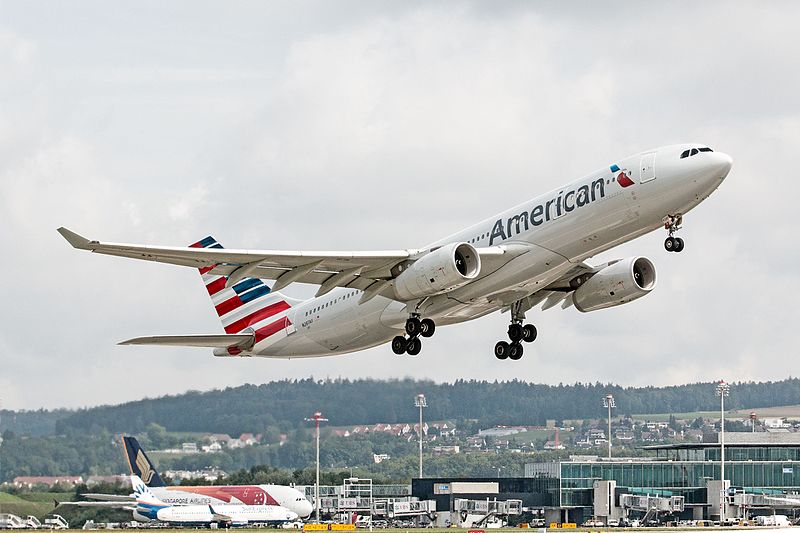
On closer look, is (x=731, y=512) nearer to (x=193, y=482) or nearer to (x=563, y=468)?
(x=563, y=468)

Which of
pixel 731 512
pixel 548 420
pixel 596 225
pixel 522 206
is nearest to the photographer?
pixel 596 225

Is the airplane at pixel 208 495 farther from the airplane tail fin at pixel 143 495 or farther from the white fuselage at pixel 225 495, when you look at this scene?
the airplane tail fin at pixel 143 495

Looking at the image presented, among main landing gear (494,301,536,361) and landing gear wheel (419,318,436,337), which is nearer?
landing gear wheel (419,318,436,337)

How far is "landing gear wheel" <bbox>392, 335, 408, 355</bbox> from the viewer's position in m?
42.2

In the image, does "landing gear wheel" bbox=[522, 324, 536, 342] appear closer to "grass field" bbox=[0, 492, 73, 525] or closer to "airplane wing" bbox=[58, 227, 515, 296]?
"airplane wing" bbox=[58, 227, 515, 296]

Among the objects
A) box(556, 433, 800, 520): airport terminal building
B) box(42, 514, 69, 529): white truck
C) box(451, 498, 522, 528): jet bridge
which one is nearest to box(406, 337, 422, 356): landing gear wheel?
box(42, 514, 69, 529): white truck

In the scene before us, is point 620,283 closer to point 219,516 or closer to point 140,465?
point 140,465

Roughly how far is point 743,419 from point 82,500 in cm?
9680

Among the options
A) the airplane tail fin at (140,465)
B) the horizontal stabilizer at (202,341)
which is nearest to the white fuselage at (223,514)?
the airplane tail fin at (140,465)

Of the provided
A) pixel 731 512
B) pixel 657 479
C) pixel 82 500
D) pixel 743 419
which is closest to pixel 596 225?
pixel 82 500

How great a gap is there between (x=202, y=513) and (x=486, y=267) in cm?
4370

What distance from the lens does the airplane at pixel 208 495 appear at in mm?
73125

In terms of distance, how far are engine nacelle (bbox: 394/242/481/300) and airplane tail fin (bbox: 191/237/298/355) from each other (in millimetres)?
9568

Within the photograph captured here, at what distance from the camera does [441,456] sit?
3708 inches
